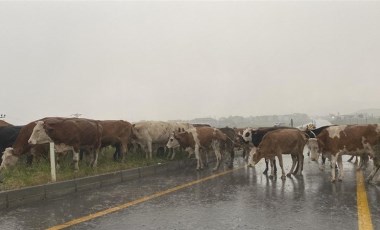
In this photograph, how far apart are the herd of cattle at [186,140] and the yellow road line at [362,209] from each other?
1.28 metres

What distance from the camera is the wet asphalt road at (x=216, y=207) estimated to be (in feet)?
23.6

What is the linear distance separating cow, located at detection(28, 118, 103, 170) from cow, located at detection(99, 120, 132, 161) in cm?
174

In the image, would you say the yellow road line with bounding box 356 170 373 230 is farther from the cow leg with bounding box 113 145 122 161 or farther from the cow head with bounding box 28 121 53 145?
the cow leg with bounding box 113 145 122 161

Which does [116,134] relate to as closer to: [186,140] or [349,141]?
[186,140]

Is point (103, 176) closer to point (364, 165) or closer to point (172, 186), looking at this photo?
point (172, 186)

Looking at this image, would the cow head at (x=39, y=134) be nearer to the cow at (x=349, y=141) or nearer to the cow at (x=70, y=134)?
the cow at (x=70, y=134)

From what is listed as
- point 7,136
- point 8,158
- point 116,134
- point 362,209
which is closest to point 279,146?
point 362,209

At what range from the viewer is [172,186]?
1188 cm

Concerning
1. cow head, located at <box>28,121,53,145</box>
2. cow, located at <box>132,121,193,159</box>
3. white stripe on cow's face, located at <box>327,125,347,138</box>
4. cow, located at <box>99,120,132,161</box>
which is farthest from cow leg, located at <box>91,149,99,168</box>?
white stripe on cow's face, located at <box>327,125,347,138</box>

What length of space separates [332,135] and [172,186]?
17.2 ft

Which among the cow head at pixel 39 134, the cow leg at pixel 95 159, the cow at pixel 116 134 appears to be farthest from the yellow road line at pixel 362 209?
the cow head at pixel 39 134

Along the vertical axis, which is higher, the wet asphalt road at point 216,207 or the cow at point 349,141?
the cow at point 349,141

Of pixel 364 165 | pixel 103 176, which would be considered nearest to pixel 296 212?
pixel 103 176

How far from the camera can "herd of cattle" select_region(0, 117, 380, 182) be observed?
12641 mm
